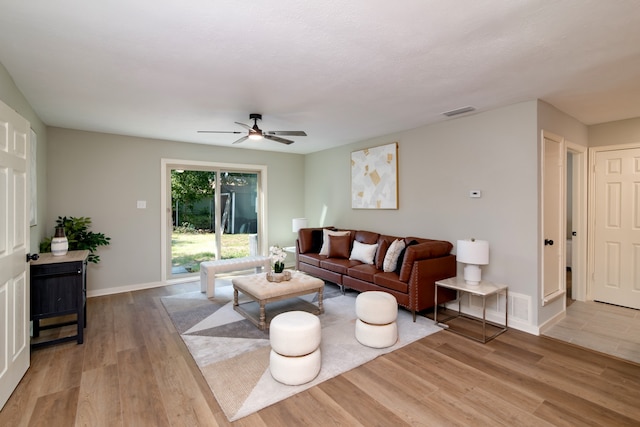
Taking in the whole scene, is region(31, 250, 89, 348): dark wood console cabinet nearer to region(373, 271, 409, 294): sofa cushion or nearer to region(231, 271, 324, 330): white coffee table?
region(231, 271, 324, 330): white coffee table

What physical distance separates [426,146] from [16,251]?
453 cm

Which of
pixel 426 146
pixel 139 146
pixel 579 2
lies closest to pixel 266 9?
pixel 579 2

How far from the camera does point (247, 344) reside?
308 cm

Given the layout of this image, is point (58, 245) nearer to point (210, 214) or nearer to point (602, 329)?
point (210, 214)

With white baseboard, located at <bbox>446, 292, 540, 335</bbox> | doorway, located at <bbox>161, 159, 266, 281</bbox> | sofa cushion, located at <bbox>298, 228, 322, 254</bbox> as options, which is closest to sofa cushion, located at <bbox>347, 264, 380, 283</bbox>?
white baseboard, located at <bbox>446, 292, 540, 335</bbox>

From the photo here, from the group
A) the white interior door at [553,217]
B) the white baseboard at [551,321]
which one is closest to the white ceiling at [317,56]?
the white interior door at [553,217]

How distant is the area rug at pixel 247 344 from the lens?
2297 mm

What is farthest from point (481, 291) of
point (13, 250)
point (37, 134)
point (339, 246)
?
point (37, 134)

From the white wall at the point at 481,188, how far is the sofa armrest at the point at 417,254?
1.35 feet

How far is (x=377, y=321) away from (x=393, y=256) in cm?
129

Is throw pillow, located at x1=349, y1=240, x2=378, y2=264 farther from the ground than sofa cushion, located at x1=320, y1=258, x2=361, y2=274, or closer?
farther from the ground

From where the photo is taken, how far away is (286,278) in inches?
152

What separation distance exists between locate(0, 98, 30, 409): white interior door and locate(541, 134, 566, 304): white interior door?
15.7ft

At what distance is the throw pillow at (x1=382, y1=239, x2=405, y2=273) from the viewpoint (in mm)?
4070
